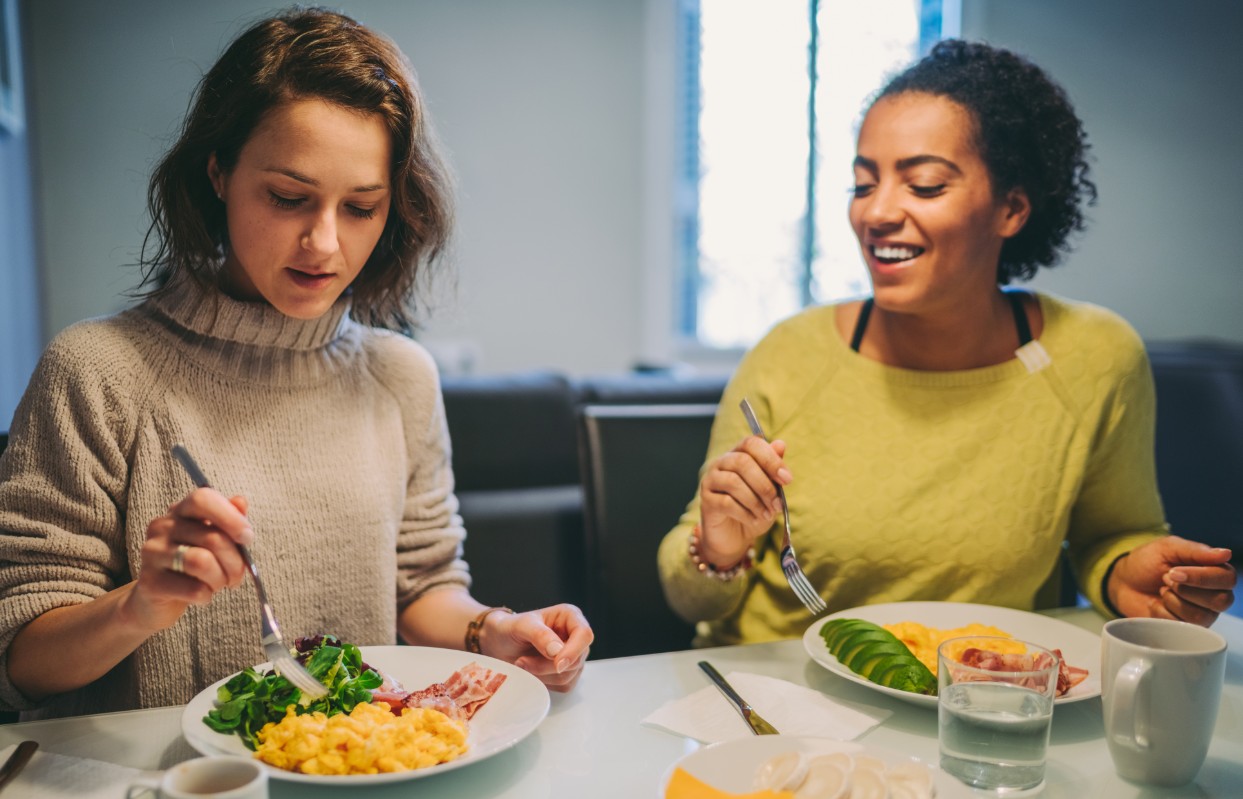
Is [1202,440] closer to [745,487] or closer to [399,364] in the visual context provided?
[745,487]

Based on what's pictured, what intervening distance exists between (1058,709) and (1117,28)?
6.70 feet

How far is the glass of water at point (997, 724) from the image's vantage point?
74 cm

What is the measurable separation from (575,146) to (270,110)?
328 cm

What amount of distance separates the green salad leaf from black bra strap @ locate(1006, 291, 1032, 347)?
103cm

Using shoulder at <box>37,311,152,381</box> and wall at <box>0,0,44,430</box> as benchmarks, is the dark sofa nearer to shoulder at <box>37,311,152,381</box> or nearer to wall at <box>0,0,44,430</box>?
shoulder at <box>37,311,152,381</box>

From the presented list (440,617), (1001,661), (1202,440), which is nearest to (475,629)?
(440,617)

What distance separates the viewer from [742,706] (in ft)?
2.89

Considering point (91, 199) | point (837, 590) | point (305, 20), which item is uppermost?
point (305, 20)

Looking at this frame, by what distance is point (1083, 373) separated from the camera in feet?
4.38

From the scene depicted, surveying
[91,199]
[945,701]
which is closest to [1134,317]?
[945,701]

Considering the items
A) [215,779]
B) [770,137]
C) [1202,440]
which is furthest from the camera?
[770,137]

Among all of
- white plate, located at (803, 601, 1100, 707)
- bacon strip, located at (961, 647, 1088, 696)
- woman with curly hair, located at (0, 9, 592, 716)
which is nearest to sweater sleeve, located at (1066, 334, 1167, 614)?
white plate, located at (803, 601, 1100, 707)

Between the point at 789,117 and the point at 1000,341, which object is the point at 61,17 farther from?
the point at 1000,341

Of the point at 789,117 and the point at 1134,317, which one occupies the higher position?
the point at 789,117
